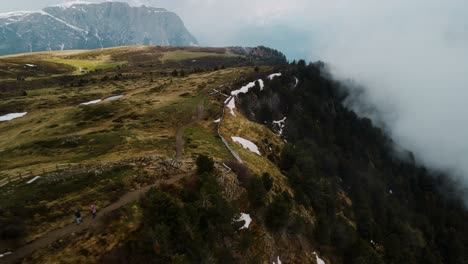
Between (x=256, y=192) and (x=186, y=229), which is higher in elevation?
(x=186, y=229)

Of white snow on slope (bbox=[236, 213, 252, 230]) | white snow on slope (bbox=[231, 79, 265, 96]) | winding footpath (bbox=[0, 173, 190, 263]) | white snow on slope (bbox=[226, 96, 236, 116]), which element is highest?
winding footpath (bbox=[0, 173, 190, 263])

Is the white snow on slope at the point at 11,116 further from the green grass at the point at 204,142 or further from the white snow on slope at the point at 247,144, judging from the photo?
the white snow on slope at the point at 247,144

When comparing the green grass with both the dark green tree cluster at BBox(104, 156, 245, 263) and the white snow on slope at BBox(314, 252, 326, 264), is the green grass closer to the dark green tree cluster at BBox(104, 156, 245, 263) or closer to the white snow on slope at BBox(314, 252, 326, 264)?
the dark green tree cluster at BBox(104, 156, 245, 263)

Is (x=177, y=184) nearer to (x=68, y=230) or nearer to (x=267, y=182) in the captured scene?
(x=68, y=230)

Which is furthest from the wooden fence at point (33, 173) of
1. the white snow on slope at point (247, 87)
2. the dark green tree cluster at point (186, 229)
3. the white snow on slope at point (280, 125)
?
the white snow on slope at point (280, 125)

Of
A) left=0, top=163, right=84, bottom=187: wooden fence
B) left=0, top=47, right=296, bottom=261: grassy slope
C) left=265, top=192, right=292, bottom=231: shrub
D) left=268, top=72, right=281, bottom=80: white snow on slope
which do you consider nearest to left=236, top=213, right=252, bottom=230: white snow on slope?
left=265, top=192, right=292, bottom=231: shrub

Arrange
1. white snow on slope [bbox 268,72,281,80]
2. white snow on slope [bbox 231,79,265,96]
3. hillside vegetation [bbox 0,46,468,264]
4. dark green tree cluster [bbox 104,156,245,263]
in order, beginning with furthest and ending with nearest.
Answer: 1. white snow on slope [bbox 268,72,281,80]
2. white snow on slope [bbox 231,79,265,96]
3. hillside vegetation [bbox 0,46,468,264]
4. dark green tree cluster [bbox 104,156,245,263]

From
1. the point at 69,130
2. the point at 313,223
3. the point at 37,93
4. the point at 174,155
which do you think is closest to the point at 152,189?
the point at 174,155

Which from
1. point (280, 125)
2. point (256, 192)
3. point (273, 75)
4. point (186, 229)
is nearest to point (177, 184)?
point (186, 229)
